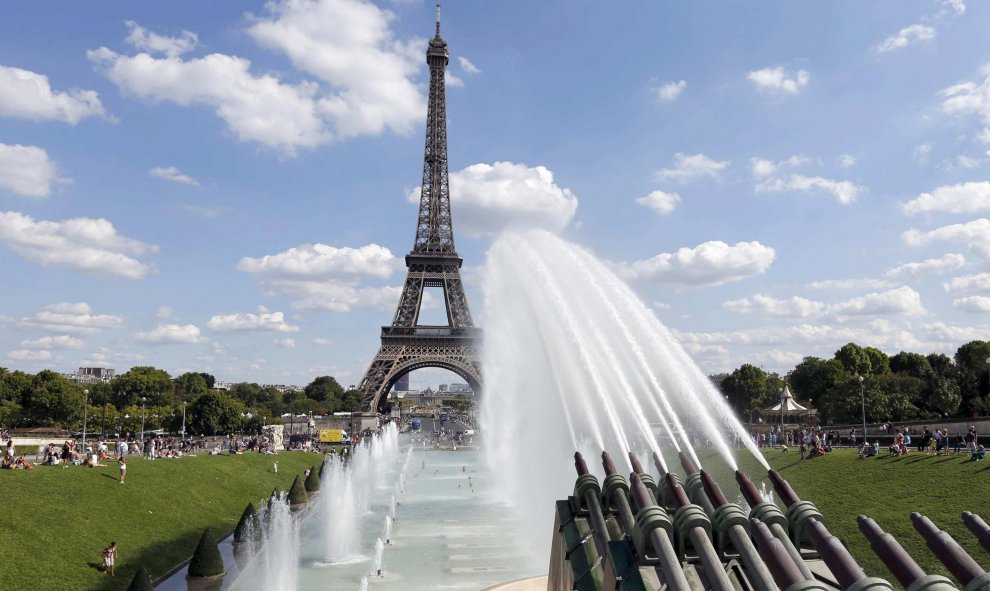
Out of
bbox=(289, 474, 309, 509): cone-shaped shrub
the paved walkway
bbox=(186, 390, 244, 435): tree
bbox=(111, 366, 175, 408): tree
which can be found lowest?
bbox=(289, 474, 309, 509): cone-shaped shrub

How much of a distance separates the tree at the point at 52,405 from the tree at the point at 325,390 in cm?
8323

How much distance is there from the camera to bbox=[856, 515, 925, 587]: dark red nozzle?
14.6ft

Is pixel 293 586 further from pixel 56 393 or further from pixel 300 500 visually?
pixel 56 393

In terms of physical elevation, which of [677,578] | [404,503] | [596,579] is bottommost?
[404,503]

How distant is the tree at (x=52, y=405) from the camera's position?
289ft

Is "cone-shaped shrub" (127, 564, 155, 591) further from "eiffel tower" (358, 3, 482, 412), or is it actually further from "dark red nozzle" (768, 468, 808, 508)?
"eiffel tower" (358, 3, 482, 412)

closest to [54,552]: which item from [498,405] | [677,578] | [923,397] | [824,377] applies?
[677,578]

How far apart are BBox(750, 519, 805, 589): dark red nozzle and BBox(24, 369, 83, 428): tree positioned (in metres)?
98.4

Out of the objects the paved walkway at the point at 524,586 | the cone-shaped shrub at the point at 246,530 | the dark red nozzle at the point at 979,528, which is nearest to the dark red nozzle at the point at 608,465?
the dark red nozzle at the point at 979,528

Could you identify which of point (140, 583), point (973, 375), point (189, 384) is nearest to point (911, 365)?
point (973, 375)

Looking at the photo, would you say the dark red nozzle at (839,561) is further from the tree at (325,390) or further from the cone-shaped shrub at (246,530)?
the tree at (325,390)

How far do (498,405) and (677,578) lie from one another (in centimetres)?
5103

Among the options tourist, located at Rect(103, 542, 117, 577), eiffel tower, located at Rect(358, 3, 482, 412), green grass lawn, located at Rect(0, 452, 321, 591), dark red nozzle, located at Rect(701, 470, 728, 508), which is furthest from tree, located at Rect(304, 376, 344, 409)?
dark red nozzle, located at Rect(701, 470, 728, 508)

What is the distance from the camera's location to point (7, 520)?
23109 mm
